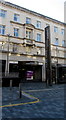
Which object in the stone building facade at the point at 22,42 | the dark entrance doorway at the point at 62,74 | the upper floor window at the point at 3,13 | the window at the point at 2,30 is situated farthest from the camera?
A: the dark entrance doorway at the point at 62,74

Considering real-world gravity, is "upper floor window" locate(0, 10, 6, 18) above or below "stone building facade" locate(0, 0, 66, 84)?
above

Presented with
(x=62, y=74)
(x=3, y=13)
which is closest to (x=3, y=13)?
(x=3, y=13)

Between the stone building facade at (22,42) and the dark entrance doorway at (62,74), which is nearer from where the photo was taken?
the stone building facade at (22,42)

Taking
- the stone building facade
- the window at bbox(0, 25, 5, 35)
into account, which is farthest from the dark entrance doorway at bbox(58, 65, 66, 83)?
the window at bbox(0, 25, 5, 35)

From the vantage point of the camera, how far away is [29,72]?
24.1 metres

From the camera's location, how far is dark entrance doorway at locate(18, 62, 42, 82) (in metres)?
23.1

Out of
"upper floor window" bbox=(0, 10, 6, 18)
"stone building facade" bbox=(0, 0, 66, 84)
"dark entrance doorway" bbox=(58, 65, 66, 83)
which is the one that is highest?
"upper floor window" bbox=(0, 10, 6, 18)

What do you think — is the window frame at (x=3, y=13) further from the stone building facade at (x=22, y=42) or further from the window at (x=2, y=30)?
the window at (x=2, y=30)

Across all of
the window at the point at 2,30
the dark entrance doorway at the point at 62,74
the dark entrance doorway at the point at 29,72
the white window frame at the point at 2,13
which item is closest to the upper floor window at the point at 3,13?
the white window frame at the point at 2,13

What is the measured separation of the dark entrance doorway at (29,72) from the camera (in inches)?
909

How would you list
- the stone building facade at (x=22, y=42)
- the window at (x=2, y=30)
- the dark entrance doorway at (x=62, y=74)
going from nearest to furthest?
the stone building facade at (x=22, y=42), the window at (x=2, y=30), the dark entrance doorway at (x=62, y=74)

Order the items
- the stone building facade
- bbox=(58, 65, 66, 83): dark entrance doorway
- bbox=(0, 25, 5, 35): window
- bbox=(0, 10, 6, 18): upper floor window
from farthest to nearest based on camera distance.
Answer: bbox=(58, 65, 66, 83): dark entrance doorway
bbox=(0, 10, 6, 18): upper floor window
bbox=(0, 25, 5, 35): window
the stone building facade

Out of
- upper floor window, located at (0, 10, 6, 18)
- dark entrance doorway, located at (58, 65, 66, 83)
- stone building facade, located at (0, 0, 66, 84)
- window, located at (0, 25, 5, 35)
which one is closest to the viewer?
stone building facade, located at (0, 0, 66, 84)

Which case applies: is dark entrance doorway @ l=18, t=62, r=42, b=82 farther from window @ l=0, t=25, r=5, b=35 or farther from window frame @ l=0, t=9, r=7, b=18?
window frame @ l=0, t=9, r=7, b=18
